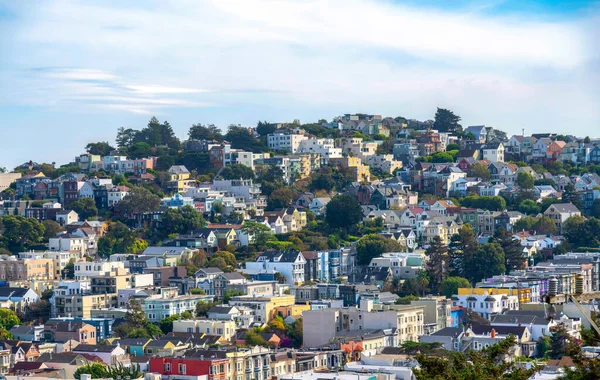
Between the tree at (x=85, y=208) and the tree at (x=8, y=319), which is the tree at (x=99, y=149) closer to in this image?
the tree at (x=85, y=208)

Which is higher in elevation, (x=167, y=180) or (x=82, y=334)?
(x=167, y=180)

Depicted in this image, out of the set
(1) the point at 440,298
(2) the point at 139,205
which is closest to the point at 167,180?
(2) the point at 139,205

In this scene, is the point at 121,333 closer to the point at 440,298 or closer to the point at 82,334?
the point at 82,334

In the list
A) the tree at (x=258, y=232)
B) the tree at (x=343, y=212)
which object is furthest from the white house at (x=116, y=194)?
the tree at (x=343, y=212)

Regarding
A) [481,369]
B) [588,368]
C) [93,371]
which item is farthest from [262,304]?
[588,368]

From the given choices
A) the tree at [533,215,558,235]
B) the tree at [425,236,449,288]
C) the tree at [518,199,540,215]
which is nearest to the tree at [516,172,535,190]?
the tree at [518,199,540,215]

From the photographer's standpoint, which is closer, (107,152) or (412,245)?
(412,245)
